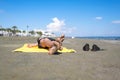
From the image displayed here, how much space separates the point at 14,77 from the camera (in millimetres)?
6242

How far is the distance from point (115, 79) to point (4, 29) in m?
136

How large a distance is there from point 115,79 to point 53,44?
7.69m

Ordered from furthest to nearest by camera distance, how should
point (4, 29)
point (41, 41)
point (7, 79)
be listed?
1. point (4, 29)
2. point (41, 41)
3. point (7, 79)

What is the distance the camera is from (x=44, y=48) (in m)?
15.0

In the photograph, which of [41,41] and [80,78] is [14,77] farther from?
[41,41]

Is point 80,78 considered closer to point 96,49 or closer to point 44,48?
point 44,48

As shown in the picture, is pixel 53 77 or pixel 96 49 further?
pixel 96 49

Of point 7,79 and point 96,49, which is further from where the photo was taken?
point 96,49

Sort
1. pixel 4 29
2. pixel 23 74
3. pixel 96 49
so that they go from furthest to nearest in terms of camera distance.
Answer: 1. pixel 4 29
2. pixel 96 49
3. pixel 23 74

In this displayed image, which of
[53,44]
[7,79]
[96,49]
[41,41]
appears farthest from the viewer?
[96,49]

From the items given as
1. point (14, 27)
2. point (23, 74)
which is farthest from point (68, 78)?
point (14, 27)

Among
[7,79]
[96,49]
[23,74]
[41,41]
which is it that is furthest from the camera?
[96,49]

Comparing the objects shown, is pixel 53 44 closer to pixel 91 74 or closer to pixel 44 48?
pixel 44 48

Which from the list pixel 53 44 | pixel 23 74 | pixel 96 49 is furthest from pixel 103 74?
pixel 96 49
